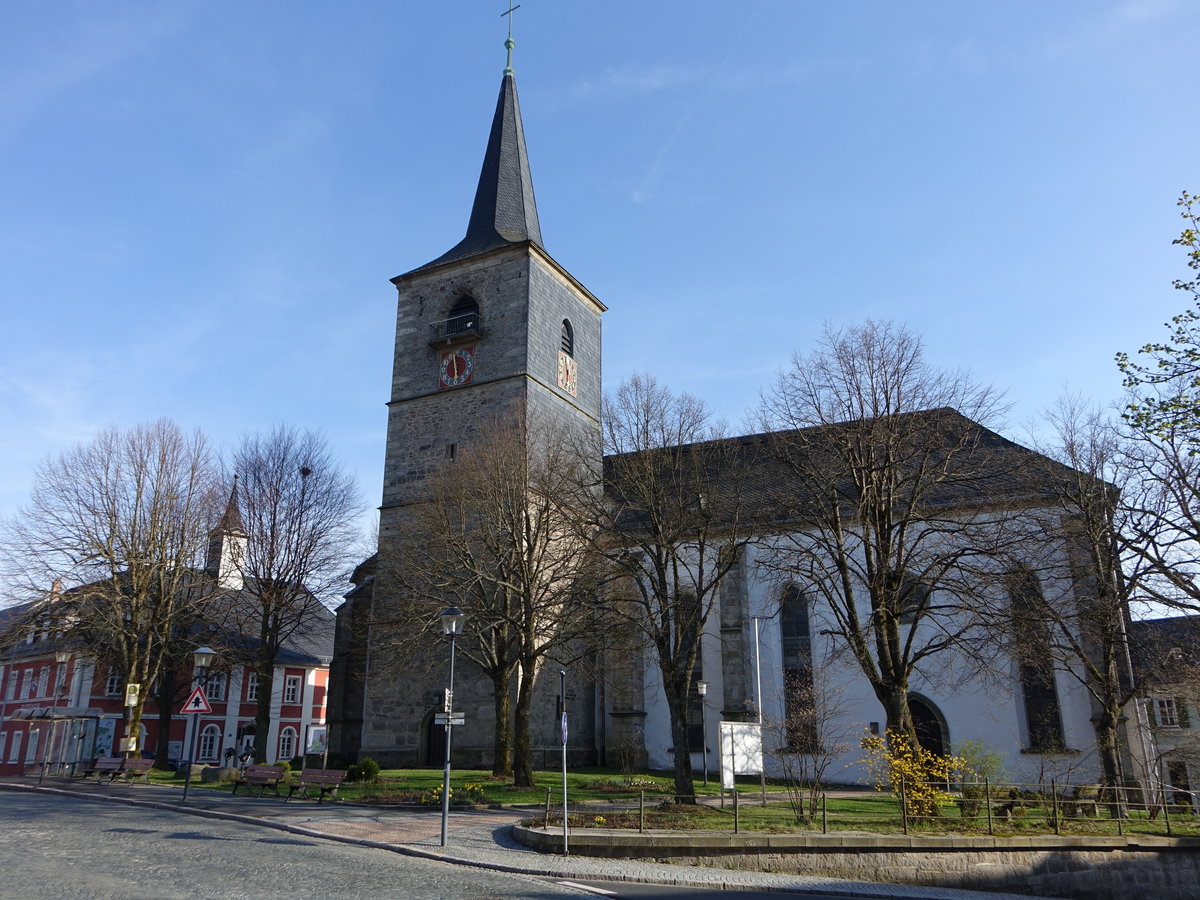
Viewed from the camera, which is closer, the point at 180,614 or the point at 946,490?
the point at 946,490

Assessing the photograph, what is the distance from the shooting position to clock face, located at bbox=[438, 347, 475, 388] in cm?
3372

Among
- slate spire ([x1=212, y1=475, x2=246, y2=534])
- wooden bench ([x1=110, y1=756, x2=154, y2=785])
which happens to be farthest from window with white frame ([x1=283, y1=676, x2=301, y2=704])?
wooden bench ([x1=110, y1=756, x2=154, y2=785])

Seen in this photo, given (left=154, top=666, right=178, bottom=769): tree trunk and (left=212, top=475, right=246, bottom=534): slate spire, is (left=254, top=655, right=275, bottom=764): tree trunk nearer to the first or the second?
(left=154, top=666, right=178, bottom=769): tree trunk

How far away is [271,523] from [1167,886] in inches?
1141

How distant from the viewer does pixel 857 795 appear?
77.4ft

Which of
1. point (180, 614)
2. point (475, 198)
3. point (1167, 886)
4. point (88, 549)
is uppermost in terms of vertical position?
point (475, 198)

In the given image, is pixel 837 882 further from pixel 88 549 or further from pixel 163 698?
pixel 163 698

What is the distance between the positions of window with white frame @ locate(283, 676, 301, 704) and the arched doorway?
125 feet

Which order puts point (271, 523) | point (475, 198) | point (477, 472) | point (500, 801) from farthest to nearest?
point (475, 198) → point (271, 523) → point (477, 472) → point (500, 801)

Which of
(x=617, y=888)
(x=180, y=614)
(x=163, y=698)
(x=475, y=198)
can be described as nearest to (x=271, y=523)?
(x=180, y=614)

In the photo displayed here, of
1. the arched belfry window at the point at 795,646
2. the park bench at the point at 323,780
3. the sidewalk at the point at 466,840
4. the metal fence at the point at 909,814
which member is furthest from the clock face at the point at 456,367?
the metal fence at the point at 909,814

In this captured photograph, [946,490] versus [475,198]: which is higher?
[475,198]

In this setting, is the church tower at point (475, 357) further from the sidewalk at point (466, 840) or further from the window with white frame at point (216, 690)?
the window with white frame at point (216, 690)

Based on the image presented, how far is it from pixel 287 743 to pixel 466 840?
4267 cm
